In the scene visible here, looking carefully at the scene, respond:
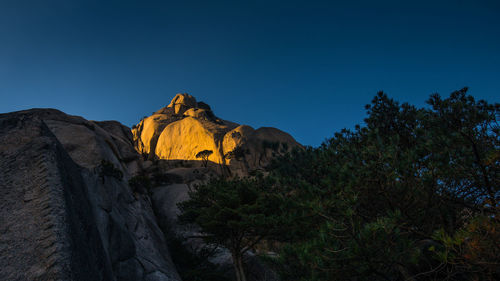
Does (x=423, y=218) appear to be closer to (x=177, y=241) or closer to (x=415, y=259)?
(x=415, y=259)

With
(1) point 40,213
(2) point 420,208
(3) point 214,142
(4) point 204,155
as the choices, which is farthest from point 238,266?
(3) point 214,142

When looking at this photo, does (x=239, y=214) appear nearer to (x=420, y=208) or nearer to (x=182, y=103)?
(x=420, y=208)

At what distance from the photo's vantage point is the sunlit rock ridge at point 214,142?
45.1 meters

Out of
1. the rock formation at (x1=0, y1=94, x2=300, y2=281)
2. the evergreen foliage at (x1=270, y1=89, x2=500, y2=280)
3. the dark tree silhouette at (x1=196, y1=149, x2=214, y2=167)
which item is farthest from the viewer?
the dark tree silhouette at (x1=196, y1=149, x2=214, y2=167)

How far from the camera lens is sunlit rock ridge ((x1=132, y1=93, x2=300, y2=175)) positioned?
45.1 meters

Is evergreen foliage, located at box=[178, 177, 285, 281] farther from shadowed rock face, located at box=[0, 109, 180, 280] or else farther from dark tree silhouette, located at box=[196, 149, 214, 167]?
dark tree silhouette, located at box=[196, 149, 214, 167]

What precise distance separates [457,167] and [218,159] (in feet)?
139

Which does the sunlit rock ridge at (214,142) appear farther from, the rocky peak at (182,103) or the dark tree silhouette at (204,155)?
the rocky peak at (182,103)

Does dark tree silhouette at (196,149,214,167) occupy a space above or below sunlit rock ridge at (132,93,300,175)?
below

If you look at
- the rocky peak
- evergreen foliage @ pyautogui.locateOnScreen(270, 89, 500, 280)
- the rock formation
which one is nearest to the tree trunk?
the rock formation

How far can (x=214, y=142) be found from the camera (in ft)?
158

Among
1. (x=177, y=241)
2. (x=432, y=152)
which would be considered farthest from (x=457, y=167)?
Result: (x=177, y=241)

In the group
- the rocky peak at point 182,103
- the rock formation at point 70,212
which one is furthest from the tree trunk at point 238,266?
the rocky peak at point 182,103

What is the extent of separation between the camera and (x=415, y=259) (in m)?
4.40
